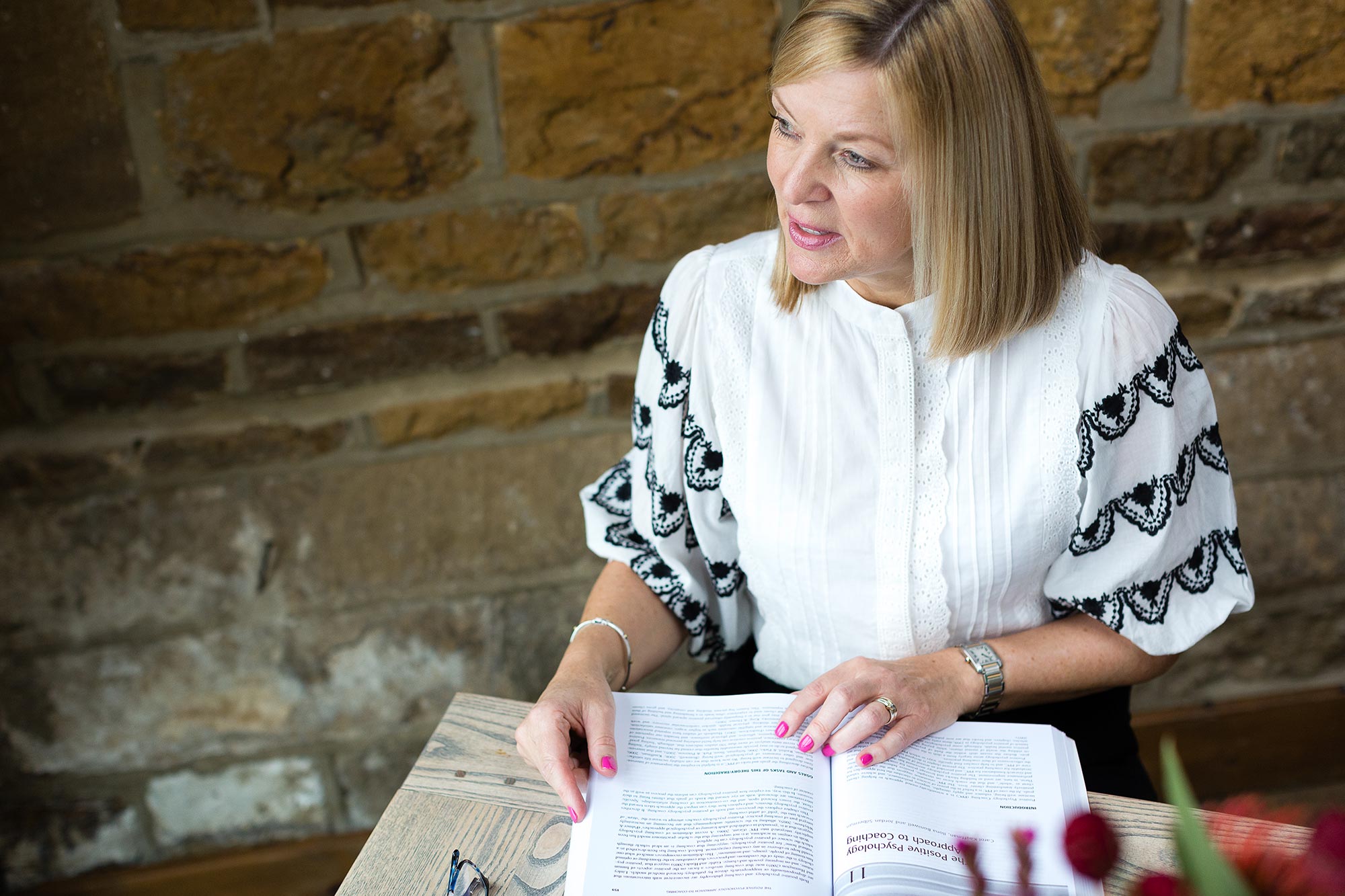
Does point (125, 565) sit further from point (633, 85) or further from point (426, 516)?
point (633, 85)

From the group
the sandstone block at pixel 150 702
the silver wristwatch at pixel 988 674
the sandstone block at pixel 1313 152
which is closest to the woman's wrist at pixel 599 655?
the silver wristwatch at pixel 988 674

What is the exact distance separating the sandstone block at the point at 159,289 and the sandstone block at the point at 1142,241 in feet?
4.12

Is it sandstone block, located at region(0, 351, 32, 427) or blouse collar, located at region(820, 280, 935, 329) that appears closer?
blouse collar, located at region(820, 280, 935, 329)

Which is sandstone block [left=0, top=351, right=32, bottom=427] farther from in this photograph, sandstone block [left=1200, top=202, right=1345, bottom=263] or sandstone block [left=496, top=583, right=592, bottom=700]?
sandstone block [left=1200, top=202, right=1345, bottom=263]

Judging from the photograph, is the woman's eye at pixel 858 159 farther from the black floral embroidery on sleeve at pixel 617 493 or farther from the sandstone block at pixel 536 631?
the sandstone block at pixel 536 631

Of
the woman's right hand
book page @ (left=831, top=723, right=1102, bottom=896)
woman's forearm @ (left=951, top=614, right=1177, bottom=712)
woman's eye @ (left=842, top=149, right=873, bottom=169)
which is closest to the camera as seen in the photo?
book page @ (left=831, top=723, right=1102, bottom=896)

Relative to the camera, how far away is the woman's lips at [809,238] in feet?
3.34

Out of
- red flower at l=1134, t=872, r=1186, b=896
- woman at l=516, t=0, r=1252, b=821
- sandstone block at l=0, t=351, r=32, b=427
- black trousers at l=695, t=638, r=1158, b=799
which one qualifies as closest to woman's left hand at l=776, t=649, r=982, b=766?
woman at l=516, t=0, r=1252, b=821

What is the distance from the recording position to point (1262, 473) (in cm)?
175

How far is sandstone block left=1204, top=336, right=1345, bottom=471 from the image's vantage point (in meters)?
1.72

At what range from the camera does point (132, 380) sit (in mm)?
1581

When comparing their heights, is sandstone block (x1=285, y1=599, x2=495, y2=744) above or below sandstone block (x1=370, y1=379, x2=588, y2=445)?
below

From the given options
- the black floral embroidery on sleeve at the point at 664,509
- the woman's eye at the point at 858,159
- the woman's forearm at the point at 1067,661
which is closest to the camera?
the woman's eye at the point at 858,159

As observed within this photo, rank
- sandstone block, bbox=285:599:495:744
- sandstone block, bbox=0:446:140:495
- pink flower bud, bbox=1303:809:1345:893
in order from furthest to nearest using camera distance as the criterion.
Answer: sandstone block, bbox=285:599:495:744 → sandstone block, bbox=0:446:140:495 → pink flower bud, bbox=1303:809:1345:893
